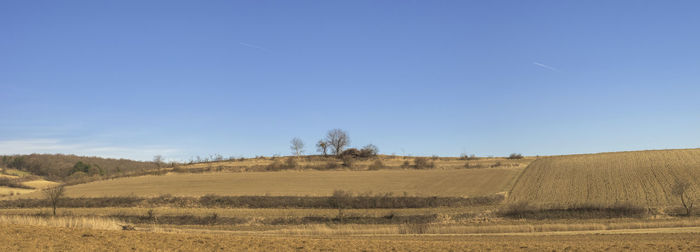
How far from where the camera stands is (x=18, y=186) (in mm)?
91188

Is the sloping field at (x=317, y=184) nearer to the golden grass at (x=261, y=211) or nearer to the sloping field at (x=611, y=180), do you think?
the sloping field at (x=611, y=180)

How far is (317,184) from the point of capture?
6378 centimetres

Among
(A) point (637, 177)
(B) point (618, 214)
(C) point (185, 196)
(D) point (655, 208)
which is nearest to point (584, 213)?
(B) point (618, 214)

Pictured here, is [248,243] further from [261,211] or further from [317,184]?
[317,184]

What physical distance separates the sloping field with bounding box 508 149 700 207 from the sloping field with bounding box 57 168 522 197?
3.99m

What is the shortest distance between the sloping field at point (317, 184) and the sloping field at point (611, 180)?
157 inches

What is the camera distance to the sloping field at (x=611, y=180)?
150ft

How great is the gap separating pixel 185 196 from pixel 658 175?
2001 inches

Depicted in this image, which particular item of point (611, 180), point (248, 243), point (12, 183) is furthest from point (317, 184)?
point (12, 183)

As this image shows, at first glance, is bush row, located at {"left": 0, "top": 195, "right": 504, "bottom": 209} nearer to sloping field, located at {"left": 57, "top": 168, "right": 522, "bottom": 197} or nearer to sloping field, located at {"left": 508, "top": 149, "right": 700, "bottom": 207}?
sloping field, located at {"left": 57, "top": 168, "right": 522, "bottom": 197}

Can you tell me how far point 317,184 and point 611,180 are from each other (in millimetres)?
32830

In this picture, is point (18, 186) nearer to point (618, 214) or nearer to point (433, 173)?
point (433, 173)

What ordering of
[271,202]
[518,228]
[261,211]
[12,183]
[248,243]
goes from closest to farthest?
[248,243], [518,228], [261,211], [271,202], [12,183]

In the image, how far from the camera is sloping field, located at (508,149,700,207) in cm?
4562
